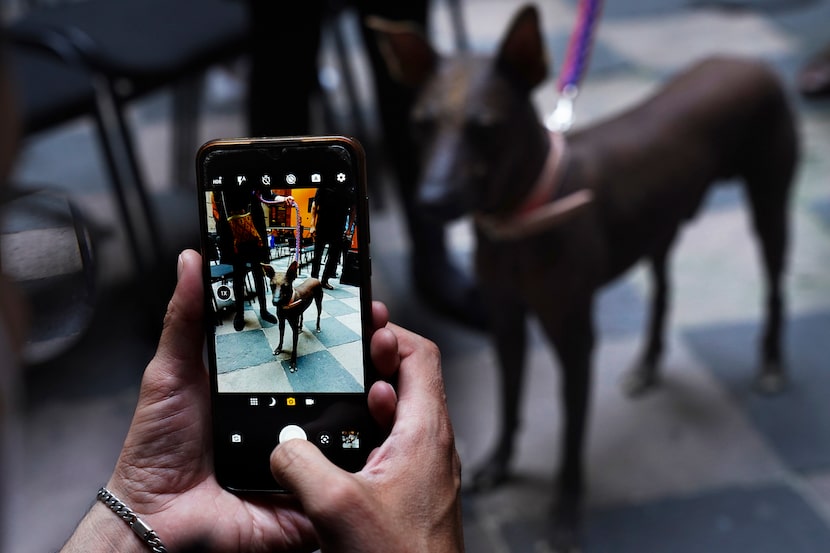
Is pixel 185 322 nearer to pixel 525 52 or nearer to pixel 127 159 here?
pixel 525 52

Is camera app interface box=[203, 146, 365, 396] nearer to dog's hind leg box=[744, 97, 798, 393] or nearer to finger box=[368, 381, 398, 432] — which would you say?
finger box=[368, 381, 398, 432]

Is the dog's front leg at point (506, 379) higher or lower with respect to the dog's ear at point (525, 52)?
lower

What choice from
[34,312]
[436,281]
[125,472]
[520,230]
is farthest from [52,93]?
[34,312]

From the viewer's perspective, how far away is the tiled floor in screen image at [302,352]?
1.97ft

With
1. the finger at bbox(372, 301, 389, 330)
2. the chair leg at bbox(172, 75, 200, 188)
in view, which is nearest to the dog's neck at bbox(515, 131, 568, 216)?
the finger at bbox(372, 301, 389, 330)

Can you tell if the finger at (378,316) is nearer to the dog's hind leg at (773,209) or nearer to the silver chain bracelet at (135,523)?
the silver chain bracelet at (135,523)

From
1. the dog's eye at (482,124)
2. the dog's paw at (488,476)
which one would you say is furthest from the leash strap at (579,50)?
the dog's paw at (488,476)

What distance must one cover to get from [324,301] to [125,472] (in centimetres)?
21

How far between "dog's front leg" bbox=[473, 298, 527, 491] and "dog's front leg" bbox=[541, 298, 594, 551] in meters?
0.10

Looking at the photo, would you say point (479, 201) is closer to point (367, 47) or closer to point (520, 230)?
Result: point (520, 230)

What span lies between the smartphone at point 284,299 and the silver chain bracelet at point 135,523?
6cm

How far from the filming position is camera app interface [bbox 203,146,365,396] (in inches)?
23.0

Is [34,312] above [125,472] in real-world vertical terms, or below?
above

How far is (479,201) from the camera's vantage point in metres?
1.29
